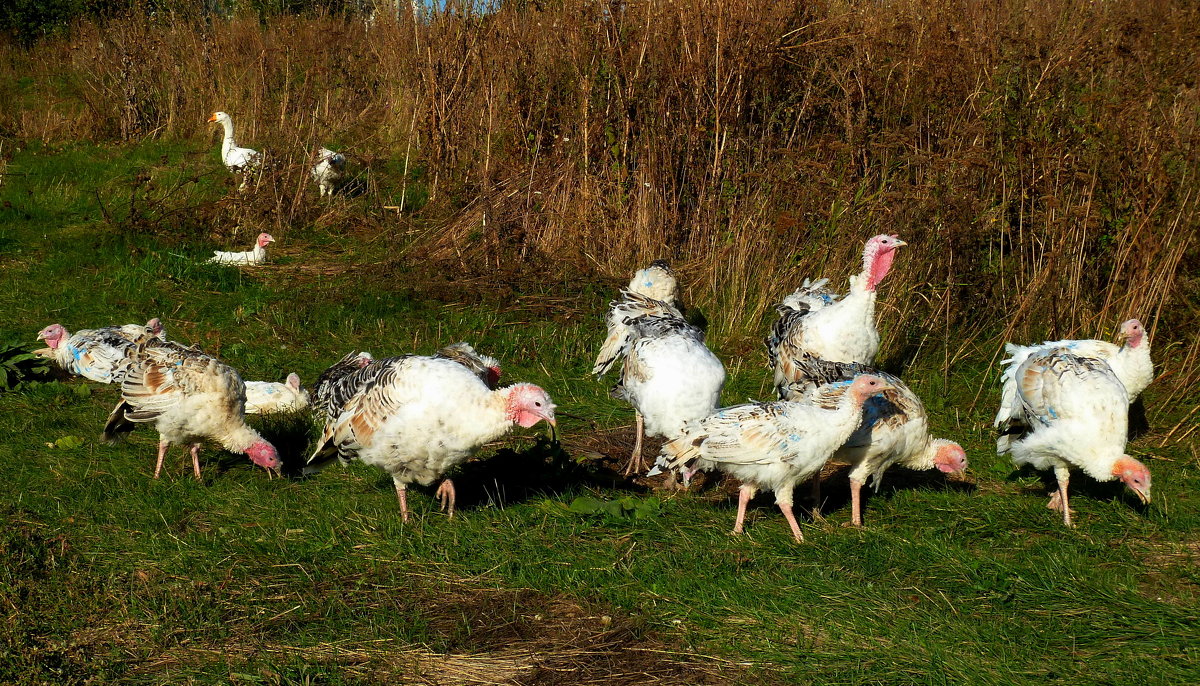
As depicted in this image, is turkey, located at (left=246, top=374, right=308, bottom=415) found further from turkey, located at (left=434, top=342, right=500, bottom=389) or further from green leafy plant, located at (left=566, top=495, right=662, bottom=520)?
green leafy plant, located at (left=566, top=495, right=662, bottom=520)

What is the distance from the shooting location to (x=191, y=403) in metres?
5.77

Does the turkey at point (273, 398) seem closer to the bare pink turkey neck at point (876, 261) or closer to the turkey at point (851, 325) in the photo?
the turkey at point (851, 325)

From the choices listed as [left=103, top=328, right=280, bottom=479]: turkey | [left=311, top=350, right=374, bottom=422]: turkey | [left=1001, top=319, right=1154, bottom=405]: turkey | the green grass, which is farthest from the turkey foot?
[left=1001, top=319, right=1154, bottom=405]: turkey

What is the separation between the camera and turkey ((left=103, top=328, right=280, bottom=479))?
5.80 meters

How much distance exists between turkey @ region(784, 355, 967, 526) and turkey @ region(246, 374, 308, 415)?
3440 mm

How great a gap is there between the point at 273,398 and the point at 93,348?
1.54 meters

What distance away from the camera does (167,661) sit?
3.89 m

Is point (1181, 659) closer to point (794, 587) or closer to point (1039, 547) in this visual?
point (1039, 547)

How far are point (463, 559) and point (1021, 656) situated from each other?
2.45 metres

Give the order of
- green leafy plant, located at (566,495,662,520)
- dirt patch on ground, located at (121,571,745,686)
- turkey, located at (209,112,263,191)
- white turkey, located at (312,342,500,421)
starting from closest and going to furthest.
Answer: dirt patch on ground, located at (121,571,745,686) < green leafy plant, located at (566,495,662,520) < white turkey, located at (312,342,500,421) < turkey, located at (209,112,263,191)

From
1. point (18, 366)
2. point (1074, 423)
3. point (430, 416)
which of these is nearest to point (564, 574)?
point (430, 416)

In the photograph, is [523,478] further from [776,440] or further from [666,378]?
[776,440]

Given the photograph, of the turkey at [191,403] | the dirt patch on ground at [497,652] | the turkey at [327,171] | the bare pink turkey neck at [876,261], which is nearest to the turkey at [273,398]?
the turkey at [191,403]

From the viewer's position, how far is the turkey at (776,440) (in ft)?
16.5
